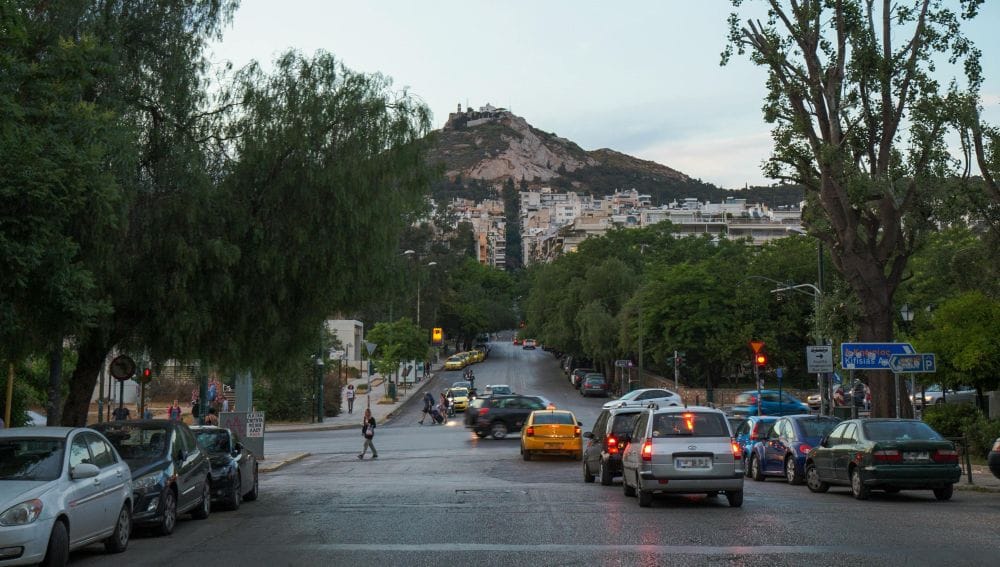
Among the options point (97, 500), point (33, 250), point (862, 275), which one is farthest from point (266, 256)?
point (862, 275)

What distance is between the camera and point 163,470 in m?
15.2

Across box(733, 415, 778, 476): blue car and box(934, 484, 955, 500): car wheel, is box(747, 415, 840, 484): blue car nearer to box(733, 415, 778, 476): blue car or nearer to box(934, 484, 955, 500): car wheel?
box(733, 415, 778, 476): blue car

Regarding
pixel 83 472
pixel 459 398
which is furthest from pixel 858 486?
pixel 459 398

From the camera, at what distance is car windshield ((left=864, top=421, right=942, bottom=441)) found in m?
18.9

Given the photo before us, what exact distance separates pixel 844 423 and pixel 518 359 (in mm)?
102670

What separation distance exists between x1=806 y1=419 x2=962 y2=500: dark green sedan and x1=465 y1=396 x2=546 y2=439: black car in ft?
72.6

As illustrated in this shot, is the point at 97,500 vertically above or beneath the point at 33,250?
A: beneath

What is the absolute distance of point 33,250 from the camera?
13359mm

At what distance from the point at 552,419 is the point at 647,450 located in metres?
15.0

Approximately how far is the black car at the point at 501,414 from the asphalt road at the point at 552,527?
1589 centimetres

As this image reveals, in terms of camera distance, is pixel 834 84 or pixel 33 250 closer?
pixel 33 250

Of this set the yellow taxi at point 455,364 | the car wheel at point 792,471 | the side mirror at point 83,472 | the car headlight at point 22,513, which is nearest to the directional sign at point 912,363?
the car wheel at point 792,471

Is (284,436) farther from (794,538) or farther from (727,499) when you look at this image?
(794,538)

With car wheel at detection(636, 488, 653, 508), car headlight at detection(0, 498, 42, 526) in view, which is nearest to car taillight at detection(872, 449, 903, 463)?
car wheel at detection(636, 488, 653, 508)
